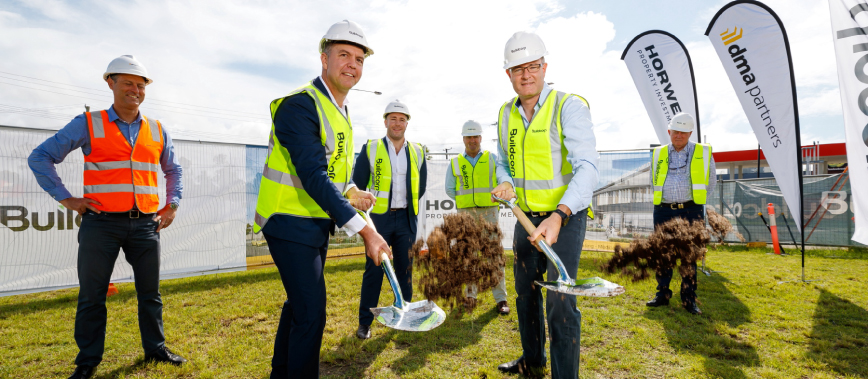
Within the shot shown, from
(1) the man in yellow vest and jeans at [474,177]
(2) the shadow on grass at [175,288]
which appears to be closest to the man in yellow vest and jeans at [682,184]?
(1) the man in yellow vest and jeans at [474,177]

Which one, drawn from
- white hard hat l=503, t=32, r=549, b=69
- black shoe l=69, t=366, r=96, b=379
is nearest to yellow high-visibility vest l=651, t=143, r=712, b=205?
white hard hat l=503, t=32, r=549, b=69

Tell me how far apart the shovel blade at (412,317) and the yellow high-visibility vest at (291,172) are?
674 mm

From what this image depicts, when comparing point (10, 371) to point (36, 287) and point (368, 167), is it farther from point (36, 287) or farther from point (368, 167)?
point (368, 167)

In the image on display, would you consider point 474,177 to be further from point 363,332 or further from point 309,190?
point 309,190

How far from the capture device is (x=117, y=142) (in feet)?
11.4

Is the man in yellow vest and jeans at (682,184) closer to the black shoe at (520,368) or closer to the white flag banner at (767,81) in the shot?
the white flag banner at (767,81)

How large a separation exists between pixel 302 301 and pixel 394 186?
274 centimetres

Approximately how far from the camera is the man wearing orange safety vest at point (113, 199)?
3324mm

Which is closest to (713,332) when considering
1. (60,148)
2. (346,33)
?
(346,33)

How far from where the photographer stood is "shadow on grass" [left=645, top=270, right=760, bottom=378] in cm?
366

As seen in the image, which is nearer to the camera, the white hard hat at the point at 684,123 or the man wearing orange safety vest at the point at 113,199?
the man wearing orange safety vest at the point at 113,199

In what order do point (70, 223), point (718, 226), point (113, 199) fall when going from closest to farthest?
point (113, 199) → point (718, 226) → point (70, 223)

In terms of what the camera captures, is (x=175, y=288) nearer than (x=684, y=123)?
No

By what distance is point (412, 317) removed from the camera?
230 centimetres
